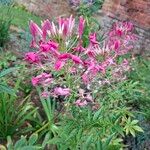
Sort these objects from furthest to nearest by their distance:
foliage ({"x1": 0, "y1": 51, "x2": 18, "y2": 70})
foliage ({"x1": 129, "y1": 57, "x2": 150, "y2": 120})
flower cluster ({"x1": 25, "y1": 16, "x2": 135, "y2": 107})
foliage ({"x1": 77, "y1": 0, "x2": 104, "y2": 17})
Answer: foliage ({"x1": 77, "y1": 0, "x2": 104, "y2": 17}), foliage ({"x1": 0, "y1": 51, "x2": 18, "y2": 70}), foliage ({"x1": 129, "y1": 57, "x2": 150, "y2": 120}), flower cluster ({"x1": 25, "y1": 16, "x2": 135, "y2": 107})

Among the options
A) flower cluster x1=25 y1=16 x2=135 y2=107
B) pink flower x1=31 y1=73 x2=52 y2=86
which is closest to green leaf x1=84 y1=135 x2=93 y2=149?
flower cluster x1=25 y1=16 x2=135 y2=107

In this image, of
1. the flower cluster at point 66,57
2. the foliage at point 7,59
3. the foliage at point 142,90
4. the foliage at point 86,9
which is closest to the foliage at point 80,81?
the flower cluster at point 66,57

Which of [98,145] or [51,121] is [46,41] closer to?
[98,145]

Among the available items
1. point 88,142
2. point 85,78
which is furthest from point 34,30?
point 88,142

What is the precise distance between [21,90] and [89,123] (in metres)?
1.68

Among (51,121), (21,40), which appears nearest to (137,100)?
(51,121)

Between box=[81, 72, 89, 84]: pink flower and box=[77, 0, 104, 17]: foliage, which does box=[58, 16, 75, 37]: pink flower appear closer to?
box=[81, 72, 89, 84]: pink flower

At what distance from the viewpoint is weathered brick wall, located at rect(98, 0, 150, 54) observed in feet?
24.4

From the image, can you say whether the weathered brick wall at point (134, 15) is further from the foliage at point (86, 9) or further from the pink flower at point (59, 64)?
the pink flower at point (59, 64)

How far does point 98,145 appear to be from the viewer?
3.79m

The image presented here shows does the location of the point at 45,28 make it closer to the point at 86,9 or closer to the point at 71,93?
the point at 71,93

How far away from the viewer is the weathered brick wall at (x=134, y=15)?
24.4ft

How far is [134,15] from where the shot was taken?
298 inches

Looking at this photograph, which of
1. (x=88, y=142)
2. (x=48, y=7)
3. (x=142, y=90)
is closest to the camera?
(x=88, y=142)
